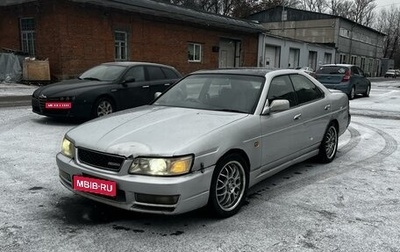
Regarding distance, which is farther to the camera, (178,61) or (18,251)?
(178,61)

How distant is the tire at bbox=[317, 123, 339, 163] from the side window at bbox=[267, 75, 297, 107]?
40.8 inches

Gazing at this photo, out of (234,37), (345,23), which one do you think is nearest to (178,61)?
(234,37)

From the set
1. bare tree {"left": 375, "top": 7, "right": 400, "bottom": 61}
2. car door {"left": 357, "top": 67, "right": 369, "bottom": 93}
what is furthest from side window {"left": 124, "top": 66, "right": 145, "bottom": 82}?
bare tree {"left": 375, "top": 7, "right": 400, "bottom": 61}

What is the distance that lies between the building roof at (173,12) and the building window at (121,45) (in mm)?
1353

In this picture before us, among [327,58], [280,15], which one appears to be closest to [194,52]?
[327,58]

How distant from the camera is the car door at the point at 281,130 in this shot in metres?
4.07

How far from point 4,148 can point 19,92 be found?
950cm

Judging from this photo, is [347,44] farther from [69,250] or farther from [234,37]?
[69,250]

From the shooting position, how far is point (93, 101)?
8125mm

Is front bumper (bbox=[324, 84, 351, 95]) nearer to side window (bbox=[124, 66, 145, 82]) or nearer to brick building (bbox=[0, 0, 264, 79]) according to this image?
side window (bbox=[124, 66, 145, 82])

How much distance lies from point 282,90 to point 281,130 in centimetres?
60

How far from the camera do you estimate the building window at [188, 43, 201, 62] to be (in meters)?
24.8

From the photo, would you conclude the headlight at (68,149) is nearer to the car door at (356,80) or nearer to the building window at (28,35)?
the car door at (356,80)

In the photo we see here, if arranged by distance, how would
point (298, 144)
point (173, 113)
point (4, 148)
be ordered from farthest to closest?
point (4, 148)
point (298, 144)
point (173, 113)
